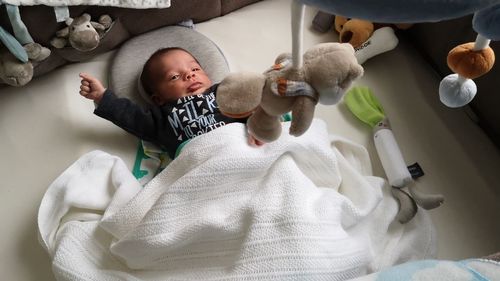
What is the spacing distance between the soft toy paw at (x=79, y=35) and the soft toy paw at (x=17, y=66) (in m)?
0.05

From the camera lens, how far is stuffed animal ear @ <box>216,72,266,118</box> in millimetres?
574

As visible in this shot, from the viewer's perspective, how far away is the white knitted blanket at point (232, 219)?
35.6 inches

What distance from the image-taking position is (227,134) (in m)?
1.05

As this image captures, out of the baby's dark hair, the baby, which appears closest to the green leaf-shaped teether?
the baby

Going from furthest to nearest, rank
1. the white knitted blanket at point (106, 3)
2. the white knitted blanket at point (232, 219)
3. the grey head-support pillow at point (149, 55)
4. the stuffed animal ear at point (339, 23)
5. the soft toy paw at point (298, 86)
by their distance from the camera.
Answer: the stuffed animal ear at point (339, 23)
the grey head-support pillow at point (149, 55)
the white knitted blanket at point (106, 3)
the white knitted blanket at point (232, 219)
the soft toy paw at point (298, 86)

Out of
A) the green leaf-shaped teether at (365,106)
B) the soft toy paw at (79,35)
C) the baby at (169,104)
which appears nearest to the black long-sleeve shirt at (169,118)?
the baby at (169,104)

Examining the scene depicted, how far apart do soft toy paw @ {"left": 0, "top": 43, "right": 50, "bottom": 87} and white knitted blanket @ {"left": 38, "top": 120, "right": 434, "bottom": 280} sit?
9.7 inches

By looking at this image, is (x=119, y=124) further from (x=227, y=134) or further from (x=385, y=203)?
(x=385, y=203)

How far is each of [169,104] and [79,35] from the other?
258 mm

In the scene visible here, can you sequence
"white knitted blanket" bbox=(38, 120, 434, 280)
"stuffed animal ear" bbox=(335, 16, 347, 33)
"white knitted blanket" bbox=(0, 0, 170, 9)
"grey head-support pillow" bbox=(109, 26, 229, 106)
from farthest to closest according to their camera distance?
"stuffed animal ear" bbox=(335, 16, 347, 33), "grey head-support pillow" bbox=(109, 26, 229, 106), "white knitted blanket" bbox=(0, 0, 170, 9), "white knitted blanket" bbox=(38, 120, 434, 280)

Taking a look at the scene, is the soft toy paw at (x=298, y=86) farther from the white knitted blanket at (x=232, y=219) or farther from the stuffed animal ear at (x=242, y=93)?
the white knitted blanket at (x=232, y=219)

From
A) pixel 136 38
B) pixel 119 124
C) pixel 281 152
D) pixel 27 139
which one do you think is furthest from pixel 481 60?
pixel 27 139

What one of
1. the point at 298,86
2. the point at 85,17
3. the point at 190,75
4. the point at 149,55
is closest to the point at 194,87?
the point at 190,75

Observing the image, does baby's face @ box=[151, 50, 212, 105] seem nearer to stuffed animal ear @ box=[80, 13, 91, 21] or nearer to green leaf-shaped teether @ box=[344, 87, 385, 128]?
stuffed animal ear @ box=[80, 13, 91, 21]
